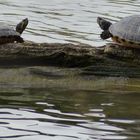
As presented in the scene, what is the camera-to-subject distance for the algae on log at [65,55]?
6.55 metres

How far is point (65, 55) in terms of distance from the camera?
652 cm

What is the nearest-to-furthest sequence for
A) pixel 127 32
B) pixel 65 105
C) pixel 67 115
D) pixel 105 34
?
pixel 67 115 → pixel 65 105 → pixel 127 32 → pixel 105 34

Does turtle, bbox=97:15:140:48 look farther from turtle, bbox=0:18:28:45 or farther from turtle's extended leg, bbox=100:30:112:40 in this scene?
turtle, bbox=0:18:28:45

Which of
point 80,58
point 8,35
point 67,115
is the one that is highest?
point 8,35

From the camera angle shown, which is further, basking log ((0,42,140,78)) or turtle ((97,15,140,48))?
turtle ((97,15,140,48))

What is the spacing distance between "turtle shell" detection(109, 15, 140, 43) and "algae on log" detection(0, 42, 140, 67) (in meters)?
0.20

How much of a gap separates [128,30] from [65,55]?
0.92m

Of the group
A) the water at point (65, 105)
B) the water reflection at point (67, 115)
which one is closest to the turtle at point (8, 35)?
the water at point (65, 105)

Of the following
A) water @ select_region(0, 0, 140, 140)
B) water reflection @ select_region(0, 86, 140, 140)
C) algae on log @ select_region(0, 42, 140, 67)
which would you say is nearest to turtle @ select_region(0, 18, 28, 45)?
algae on log @ select_region(0, 42, 140, 67)

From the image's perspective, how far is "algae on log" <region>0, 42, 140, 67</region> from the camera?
21.5 ft

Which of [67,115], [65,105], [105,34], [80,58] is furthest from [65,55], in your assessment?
[105,34]

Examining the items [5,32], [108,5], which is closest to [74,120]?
[5,32]

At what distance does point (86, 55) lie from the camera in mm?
6539

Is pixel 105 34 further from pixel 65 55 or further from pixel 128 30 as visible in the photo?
pixel 65 55
